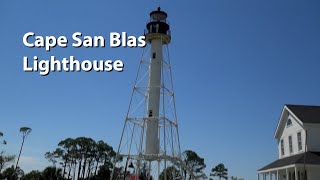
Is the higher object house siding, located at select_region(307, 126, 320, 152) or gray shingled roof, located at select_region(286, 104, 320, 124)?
gray shingled roof, located at select_region(286, 104, 320, 124)

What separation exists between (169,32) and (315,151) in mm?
14418

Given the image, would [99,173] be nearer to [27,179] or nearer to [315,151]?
[27,179]

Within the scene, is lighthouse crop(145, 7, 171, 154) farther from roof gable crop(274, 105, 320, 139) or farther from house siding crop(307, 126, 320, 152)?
house siding crop(307, 126, 320, 152)

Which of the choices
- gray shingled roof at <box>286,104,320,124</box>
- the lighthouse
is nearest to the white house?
gray shingled roof at <box>286,104,320,124</box>

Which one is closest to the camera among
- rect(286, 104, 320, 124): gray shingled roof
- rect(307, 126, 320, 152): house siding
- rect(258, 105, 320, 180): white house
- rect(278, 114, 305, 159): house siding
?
rect(258, 105, 320, 180): white house

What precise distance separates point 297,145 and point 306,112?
110 inches

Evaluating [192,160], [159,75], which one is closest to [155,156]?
[159,75]

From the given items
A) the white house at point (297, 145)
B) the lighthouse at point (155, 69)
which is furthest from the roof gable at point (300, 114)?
the lighthouse at point (155, 69)

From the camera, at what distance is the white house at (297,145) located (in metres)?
26.1

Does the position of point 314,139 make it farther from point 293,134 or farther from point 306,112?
point 306,112

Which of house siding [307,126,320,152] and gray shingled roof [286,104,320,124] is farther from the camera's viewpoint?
gray shingled roof [286,104,320,124]

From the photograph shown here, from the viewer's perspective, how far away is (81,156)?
6769cm

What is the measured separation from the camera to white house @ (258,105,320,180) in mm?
26125

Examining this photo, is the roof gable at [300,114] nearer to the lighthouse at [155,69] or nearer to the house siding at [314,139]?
the house siding at [314,139]
